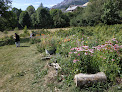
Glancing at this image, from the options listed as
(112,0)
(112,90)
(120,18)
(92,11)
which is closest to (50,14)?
(92,11)

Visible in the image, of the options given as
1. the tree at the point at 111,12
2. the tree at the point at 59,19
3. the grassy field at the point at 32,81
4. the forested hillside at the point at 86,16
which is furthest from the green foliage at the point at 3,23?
the tree at the point at 111,12

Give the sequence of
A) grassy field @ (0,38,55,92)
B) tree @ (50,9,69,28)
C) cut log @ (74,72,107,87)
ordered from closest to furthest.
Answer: cut log @ (74,72,107,87) < grassy field @ (0,38,55,92) < tree @ (50,9,69,28)

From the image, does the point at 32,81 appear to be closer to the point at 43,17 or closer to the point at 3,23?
the point at 3,23

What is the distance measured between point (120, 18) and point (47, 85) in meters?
29.7

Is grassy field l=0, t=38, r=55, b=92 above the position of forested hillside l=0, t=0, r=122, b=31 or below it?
below

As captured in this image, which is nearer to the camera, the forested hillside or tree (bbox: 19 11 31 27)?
the forested hillside

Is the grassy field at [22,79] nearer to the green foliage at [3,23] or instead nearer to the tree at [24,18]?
the green foliage at [3,23]

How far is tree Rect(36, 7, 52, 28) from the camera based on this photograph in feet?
104

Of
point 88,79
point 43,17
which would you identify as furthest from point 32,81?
point 43,17

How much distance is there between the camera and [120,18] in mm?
26844

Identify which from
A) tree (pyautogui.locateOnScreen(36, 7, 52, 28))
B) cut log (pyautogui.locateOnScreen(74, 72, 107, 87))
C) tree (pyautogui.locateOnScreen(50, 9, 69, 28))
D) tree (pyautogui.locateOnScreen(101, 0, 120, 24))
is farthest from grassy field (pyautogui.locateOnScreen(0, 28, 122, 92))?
tree (pyautogui.locateOnScreen(50, 9, 69, 28))

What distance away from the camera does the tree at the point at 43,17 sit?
104ft

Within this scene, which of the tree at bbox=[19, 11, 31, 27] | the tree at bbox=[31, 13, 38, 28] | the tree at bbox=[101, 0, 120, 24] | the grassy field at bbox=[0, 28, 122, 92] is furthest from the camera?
the tree at bbox=[31, 13, 38, 28]

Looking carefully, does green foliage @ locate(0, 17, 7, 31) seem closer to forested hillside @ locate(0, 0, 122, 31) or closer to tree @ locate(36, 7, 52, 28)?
forested hillside @ locate(0, 0, 122, 31)
